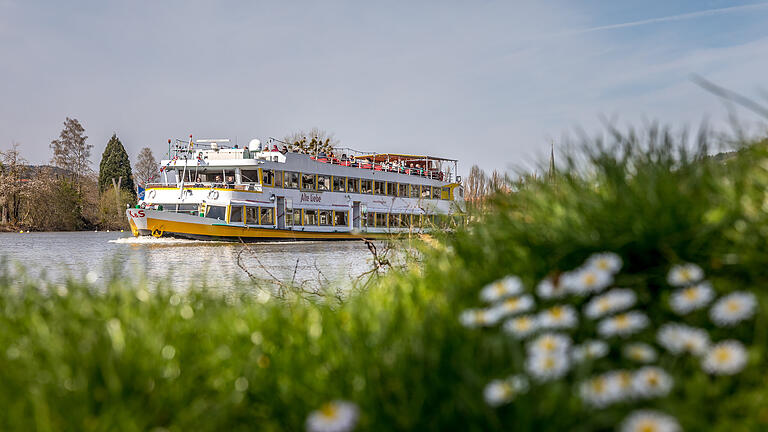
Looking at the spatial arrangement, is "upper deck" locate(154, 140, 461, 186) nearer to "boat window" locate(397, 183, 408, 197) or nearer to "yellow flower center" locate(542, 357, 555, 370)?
"boat window" locate(397, 183, 408, 197)

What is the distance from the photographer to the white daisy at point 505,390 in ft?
4.41

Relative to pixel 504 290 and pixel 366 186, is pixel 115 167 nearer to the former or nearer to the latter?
pixel 366 186

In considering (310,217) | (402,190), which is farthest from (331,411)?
(402,190)

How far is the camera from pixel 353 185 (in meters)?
29.4

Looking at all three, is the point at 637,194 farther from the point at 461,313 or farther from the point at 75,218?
the point at 75,218

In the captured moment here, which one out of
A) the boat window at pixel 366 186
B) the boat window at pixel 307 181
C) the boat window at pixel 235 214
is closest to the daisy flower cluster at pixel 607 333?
the boat window at pixel 235 214

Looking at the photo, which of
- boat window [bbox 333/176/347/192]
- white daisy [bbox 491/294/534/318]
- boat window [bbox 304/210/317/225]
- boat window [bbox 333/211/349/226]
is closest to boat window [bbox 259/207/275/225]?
boat window [bbox 304/210/317/225]

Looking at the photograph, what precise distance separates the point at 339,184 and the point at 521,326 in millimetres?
27207

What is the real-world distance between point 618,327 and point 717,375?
0.28 metres

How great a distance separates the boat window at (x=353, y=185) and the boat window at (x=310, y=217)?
8.05 ft

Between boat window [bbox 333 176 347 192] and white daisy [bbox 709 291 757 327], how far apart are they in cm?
2712

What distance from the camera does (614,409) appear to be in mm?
1341

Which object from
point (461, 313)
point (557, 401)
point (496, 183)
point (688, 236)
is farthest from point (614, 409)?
point (496, 183)

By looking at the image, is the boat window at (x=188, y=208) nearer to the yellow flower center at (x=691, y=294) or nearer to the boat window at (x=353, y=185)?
the boat window at (x=353, y=185)
